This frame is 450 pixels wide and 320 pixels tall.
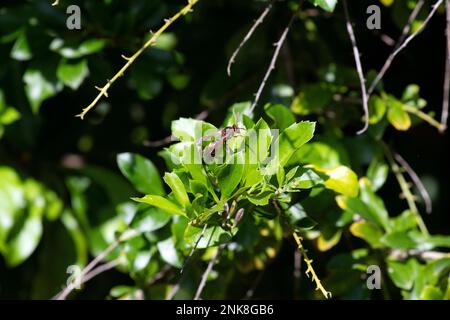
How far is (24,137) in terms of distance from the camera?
1707mm

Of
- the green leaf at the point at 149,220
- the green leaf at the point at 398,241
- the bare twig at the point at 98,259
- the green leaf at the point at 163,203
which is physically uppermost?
the green leaf at the point at 163,203

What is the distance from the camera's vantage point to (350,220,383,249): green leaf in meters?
1.31

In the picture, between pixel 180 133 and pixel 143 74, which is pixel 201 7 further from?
pixel 180 133

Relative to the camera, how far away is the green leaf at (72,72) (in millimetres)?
1362

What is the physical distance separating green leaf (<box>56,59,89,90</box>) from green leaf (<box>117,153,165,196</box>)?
0.21 metres

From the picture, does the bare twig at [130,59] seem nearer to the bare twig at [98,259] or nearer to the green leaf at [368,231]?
the bare twig at [98,259]

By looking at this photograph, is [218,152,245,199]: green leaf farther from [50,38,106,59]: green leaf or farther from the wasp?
[50,38,106,59]: green leaf

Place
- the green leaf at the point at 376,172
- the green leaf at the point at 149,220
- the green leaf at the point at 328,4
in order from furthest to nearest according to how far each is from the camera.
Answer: the green leaf at the point at 376,172
the green leaf at the point at 149,220
the green leaf at the point at 328,4

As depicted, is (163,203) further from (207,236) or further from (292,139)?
(292,139)

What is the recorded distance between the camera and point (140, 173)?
126cm

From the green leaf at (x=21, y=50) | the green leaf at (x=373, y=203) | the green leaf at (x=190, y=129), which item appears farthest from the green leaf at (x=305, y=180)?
the green leaf at (x=21, y=50)

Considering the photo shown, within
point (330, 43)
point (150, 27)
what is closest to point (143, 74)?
point (150, 27)

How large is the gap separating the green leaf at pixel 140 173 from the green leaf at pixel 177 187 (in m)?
0.26

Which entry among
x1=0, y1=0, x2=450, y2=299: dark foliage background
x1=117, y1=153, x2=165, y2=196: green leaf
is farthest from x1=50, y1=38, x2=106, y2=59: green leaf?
x1=117, y1=153, x2=165, y2=196: green leaf
